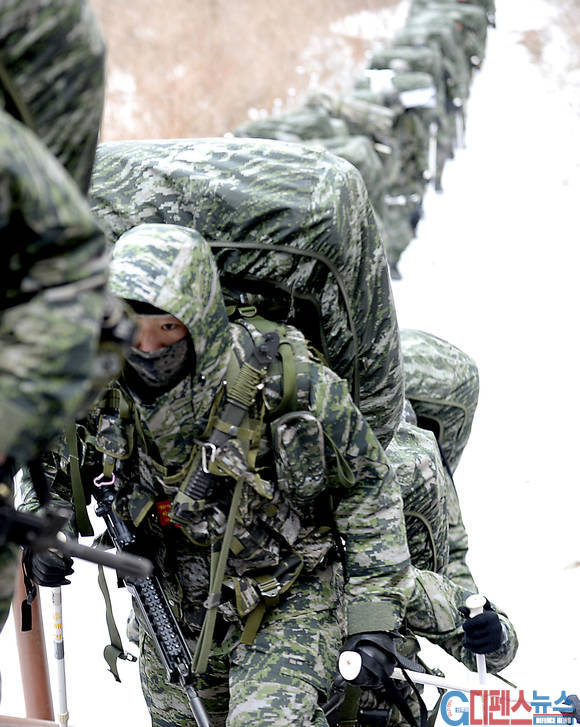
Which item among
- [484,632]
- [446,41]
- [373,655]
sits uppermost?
[373,655]

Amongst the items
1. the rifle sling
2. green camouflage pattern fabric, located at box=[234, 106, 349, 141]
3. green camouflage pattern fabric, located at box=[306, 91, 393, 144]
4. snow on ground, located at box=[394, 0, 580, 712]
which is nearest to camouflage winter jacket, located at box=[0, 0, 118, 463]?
the rifle sling

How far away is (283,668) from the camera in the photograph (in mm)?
2914

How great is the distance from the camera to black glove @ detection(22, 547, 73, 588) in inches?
122

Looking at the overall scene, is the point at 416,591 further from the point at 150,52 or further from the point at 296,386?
the point at 150,52

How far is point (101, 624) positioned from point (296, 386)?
2818 millimetres

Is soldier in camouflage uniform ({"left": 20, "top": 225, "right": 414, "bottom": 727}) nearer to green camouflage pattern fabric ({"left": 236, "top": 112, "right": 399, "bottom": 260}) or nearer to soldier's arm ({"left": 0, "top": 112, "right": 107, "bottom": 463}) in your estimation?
soldier's arm ({"left": 0, "top": 112, "right": 107, "bottom": 463})

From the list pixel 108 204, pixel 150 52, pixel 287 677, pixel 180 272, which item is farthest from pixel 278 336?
pixel 150 52

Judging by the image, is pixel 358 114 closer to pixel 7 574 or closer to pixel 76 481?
pixel 76 481

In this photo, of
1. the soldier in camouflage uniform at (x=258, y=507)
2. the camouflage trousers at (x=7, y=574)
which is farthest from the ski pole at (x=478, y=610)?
the camouflage trousers at (x=7, y=574)

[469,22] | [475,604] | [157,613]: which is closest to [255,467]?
[157,613]

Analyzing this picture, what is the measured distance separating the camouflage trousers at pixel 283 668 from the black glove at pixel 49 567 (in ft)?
1.20

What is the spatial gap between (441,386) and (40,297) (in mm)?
3076

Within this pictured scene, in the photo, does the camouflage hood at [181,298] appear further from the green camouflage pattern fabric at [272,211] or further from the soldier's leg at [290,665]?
the soldier's leg at [290,665]

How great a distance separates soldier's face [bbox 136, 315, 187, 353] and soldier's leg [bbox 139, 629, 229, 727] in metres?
1.04
